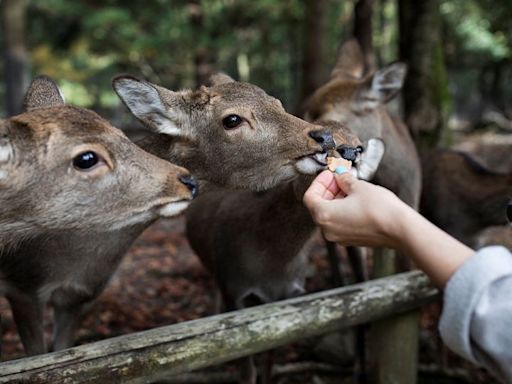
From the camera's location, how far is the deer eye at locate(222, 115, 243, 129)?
4.26 meters

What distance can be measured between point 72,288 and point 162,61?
14.1 meters

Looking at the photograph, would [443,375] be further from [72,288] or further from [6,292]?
[6,292]

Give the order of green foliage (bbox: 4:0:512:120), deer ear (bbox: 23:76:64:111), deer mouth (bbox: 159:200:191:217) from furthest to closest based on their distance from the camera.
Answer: green foliage (bbox: 4:0:512:120), deer ear (bbox: 23:76:64:111), deer mouth (bbox: 159:200:191:217)

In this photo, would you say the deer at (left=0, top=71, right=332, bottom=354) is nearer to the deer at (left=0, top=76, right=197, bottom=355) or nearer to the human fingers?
the deer at (left=0, top=76, right=197, bottom=355)

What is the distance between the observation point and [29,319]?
14.5ft

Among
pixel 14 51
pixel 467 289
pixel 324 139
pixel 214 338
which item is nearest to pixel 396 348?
pixel 214 338

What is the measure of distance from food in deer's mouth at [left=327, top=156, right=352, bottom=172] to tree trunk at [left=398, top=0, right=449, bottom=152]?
448cm

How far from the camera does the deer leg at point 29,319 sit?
4371mm

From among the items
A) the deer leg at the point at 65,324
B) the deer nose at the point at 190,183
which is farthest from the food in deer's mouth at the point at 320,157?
the deer leg at the point at 65,324

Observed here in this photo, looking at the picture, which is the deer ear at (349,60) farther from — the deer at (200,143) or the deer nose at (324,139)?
the deer nose at (324,139)

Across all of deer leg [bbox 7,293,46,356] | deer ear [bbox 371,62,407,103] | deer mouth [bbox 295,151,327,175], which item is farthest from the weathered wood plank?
deer ear [bbox 371,62,407,103]

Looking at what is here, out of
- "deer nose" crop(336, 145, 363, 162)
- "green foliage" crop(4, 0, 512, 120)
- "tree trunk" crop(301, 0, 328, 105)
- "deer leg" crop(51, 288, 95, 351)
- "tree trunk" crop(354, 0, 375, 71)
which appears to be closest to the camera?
"deer nose" crop(336, 145, 363, 162)

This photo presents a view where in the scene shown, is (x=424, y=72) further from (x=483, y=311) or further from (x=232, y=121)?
(x=483, y=311)

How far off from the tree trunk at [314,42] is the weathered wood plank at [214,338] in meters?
6.97
